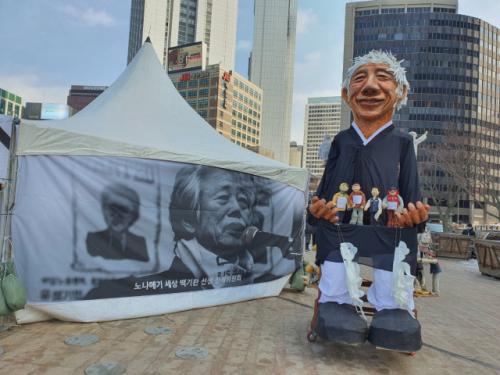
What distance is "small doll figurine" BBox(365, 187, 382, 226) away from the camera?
12.0 feet

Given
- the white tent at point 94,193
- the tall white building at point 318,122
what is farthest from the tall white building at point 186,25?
the tall white building at point 318,122

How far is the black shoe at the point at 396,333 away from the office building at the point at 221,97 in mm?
64201

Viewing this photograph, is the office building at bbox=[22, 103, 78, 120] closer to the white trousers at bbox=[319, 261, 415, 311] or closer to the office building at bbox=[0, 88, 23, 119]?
the office building at bbox=[0, 88, 23, 119]

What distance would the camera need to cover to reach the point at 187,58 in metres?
71.6

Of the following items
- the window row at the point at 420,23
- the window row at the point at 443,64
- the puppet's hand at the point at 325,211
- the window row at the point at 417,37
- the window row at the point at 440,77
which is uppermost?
the window row at the point at 420,23

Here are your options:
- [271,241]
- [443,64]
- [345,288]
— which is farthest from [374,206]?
[443,64]

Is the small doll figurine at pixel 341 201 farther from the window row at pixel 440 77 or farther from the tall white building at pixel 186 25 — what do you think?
the tall white building at pixel 186 25

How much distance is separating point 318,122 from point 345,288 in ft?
593

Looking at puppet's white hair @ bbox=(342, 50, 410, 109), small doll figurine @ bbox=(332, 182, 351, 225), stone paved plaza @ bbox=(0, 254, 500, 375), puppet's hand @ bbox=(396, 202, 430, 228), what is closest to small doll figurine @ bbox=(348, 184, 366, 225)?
small doll figurine @ bbox=(332, 182, 351, 225)

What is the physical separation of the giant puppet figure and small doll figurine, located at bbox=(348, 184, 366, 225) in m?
0.11

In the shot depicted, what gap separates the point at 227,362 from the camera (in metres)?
3.38

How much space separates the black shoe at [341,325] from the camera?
3.26 metres

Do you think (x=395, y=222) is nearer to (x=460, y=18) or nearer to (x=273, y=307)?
(x=273, y=307)

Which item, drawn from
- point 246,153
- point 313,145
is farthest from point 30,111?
point 313,145
